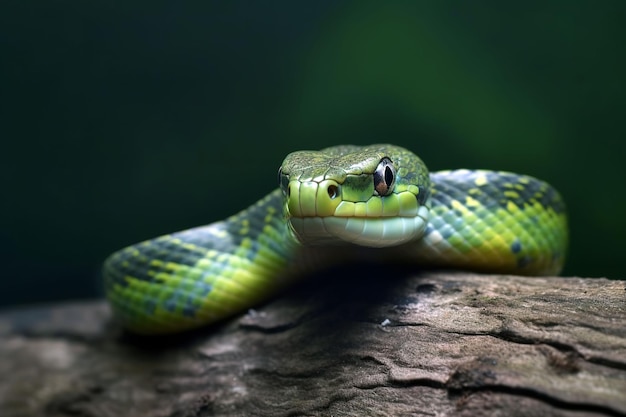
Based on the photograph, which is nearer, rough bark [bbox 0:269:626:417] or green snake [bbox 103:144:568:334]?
rough bark [bbox 0:269:626:417]

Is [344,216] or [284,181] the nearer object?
[344,216]

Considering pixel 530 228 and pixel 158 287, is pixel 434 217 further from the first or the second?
pixel 158 287

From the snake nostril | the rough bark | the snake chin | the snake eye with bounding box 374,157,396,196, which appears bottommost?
the rough bark

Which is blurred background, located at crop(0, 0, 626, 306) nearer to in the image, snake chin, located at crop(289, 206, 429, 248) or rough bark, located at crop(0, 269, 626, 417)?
rough bark, located at crop(0, 269, 626, 417)

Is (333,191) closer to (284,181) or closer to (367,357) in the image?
(284,181)

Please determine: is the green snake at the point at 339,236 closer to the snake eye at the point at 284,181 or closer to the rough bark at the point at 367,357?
the snake eye at the point at 284,181

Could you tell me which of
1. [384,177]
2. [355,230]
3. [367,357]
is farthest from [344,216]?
[367,357]

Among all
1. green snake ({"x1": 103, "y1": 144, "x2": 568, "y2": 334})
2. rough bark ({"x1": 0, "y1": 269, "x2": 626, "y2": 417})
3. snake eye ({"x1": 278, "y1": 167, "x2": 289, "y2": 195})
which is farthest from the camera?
snake eye ({"x1": 278, "y1": 167, "x2": 289, "y2": 195})

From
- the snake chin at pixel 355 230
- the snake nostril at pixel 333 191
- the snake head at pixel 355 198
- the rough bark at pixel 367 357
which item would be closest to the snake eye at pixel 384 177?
the snake head at pixel 355 198

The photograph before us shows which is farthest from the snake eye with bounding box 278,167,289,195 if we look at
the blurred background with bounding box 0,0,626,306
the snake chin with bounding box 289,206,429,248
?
the blurred background with bounding box 0,0,626,306
